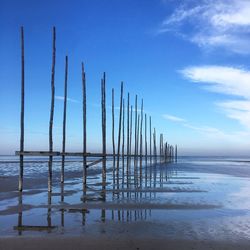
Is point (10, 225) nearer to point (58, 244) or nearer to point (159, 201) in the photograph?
point (58, 244)

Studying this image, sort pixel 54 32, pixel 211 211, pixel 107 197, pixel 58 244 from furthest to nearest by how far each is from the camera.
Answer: pixel 54 32, pixel 107 197, pixel 211 211, pixel 58 244

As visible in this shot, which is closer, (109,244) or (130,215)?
(109,244)

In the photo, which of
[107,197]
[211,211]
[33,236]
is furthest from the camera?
[107,197]

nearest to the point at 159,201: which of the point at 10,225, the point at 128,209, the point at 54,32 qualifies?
the point at 128,209

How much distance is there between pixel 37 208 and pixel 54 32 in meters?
8.12

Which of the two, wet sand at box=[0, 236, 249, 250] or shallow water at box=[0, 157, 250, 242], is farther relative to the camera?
shallow water at box=[0, 157, 250, 242]

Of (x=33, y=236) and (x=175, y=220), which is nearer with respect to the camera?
(x=33, y=236)

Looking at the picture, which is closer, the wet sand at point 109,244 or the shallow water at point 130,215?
the wet sand at point 109,244

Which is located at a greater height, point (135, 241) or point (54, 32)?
point (54, 32)

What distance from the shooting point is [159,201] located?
14953mm

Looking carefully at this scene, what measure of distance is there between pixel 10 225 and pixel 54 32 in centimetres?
997

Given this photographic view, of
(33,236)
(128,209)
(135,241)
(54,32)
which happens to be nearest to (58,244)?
(33,236)

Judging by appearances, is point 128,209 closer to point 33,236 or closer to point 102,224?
point 102,224

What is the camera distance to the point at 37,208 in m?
13.1
